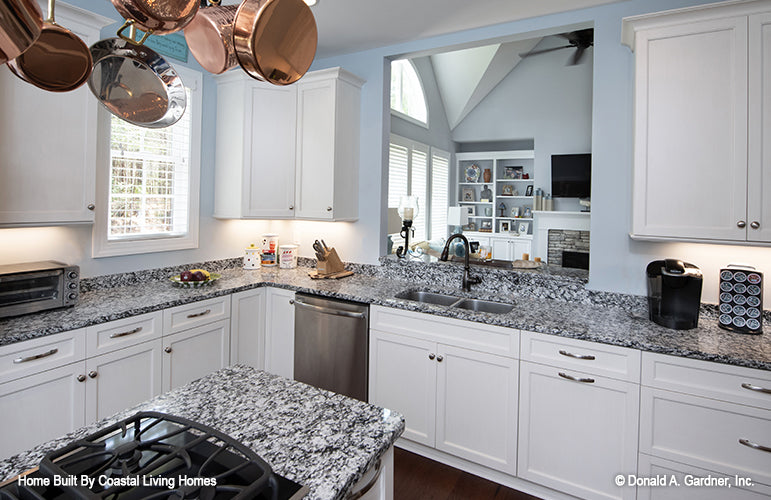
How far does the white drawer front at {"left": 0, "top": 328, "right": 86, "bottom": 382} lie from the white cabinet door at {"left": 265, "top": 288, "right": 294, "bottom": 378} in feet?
4.13

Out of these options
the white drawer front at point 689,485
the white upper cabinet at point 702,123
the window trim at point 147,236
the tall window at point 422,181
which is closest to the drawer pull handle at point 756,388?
the white drawer front at point 689,485

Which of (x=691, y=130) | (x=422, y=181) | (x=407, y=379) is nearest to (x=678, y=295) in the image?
(x=691, y=130)

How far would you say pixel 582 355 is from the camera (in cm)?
204

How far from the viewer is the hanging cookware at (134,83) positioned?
1.01 meters

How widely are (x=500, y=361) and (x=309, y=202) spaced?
194 cm

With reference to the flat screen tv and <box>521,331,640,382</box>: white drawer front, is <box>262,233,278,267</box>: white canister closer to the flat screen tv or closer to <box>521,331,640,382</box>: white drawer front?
<box>521,331,640,382</box>: white drawer front

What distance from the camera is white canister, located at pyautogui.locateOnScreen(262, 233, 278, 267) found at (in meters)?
3.75

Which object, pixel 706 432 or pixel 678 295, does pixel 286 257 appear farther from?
pixel 706 432

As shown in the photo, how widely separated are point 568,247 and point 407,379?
4.93 meters

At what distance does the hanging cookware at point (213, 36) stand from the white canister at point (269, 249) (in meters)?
2.61

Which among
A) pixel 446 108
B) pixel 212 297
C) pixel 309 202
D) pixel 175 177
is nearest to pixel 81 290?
pixel 212 297

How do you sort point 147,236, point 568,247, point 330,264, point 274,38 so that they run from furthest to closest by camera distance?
point 568,247
point 330,264
point 147,236
point 274,38

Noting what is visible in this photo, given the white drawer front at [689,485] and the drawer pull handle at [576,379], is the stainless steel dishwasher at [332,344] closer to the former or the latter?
the drawer pull handle at [576,379]

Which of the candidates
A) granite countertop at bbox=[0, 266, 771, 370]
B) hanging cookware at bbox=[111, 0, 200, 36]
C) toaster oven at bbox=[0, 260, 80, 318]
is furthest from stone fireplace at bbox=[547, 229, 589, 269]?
hanging cookware at bbox=[111, 0, 200, 36]
